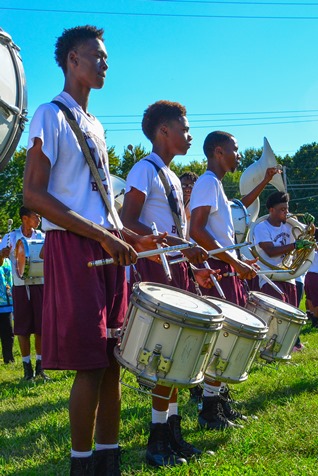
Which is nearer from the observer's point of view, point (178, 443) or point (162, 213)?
point (178, 443)

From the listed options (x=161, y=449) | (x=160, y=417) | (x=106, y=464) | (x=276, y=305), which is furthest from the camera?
(x=276, y=305)

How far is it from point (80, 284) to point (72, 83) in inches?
41.0

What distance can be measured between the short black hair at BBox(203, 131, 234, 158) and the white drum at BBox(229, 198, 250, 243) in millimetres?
2001

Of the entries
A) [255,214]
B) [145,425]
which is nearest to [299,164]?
[255,214]

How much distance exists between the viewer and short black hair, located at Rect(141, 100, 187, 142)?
4496mm

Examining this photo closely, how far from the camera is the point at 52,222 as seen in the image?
9.73ft

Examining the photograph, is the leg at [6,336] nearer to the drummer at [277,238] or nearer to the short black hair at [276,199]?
the drummer at [277,238]

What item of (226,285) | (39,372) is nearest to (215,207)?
(226,285)

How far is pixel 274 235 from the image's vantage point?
7336 millimetres

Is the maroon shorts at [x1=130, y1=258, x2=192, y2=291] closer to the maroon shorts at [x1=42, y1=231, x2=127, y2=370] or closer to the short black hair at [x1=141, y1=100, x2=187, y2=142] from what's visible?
the short black hair at [x1=141, y1=100, x2=187, y2=142]

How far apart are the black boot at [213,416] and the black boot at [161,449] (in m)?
0.66

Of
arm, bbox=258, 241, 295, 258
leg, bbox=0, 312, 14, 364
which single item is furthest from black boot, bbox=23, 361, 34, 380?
arm, bbox=258, 241, 295, 258

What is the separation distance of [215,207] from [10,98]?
217cm

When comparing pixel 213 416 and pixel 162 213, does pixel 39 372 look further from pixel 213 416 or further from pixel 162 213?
pixel 162 213
